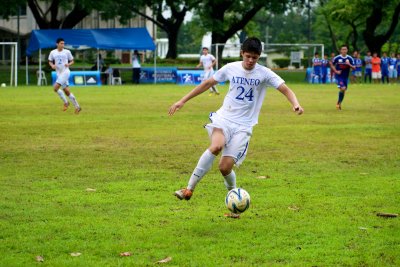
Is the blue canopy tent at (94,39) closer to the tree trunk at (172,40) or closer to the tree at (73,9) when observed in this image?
the tree at (73,9)

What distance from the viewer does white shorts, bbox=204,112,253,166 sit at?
31.3 feet

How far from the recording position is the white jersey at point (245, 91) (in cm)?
962

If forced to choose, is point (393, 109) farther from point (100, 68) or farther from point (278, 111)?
point (100, 68)

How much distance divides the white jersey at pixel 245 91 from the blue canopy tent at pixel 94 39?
132 ft

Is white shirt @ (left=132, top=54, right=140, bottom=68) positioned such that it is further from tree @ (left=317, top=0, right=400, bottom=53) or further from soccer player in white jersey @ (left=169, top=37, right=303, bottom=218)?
soccer player in white jersey @ (left=169, top=37, right=303, bottom=218)

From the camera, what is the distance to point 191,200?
1031 centimetres

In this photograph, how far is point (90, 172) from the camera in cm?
1277

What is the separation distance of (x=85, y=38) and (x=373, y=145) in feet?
116

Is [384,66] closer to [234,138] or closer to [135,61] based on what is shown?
[135,61]

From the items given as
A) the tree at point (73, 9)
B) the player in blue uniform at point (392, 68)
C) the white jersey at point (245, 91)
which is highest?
the tree at point (73, 9)

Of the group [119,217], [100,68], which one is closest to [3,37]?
[100,68]

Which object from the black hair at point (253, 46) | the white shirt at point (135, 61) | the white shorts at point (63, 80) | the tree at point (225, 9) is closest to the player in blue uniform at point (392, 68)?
the tree at point (225, 9)

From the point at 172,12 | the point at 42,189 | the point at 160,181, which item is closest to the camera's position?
the point at 42,189

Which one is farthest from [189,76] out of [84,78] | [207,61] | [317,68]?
[207,61]
